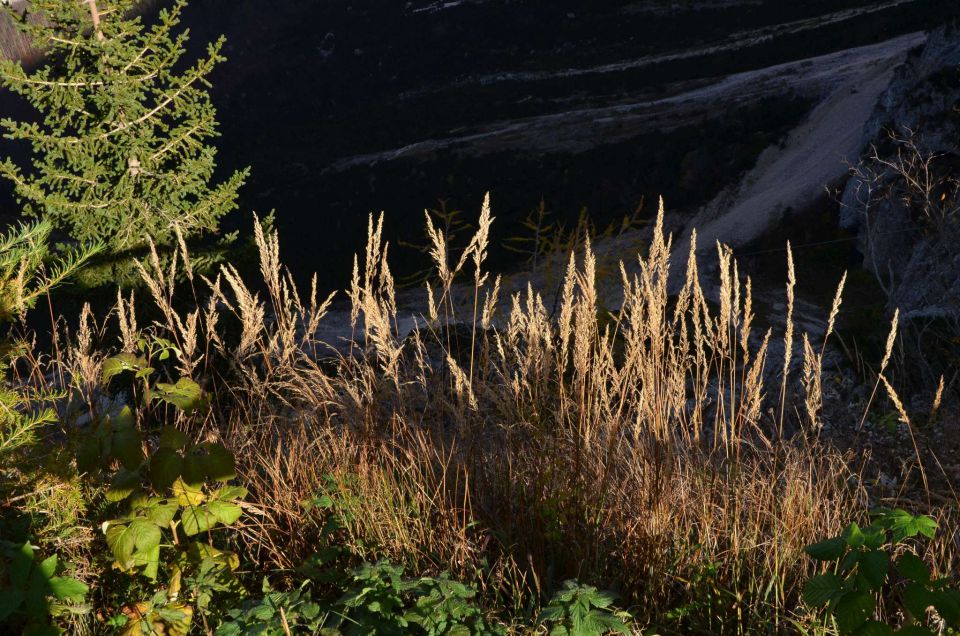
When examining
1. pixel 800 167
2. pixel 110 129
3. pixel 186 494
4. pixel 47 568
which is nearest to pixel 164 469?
pixel 186 494

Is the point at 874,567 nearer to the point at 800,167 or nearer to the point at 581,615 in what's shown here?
the point at 581,615

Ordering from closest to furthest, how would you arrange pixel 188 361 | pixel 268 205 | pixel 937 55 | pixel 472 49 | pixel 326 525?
pixel 326 525 < pixel 188 361 < pixel 937 55 < pixel 268 205 < pixel 472 49

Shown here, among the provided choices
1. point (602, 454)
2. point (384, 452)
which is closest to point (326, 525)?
point (384, 452)

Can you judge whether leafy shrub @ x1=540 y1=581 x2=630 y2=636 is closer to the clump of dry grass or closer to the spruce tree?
the clump of dry grass

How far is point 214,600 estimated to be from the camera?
2.53 metres

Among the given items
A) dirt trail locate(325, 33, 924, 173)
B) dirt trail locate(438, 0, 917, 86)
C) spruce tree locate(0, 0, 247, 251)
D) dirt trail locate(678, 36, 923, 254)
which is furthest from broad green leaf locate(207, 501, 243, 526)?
dirt trail locate(438, 0, 917, 86)

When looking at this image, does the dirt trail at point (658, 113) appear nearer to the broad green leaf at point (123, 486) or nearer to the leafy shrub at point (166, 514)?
the leafy shrub at point (166, 514)

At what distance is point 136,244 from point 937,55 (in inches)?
502

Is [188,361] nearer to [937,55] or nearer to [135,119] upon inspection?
[135,119]

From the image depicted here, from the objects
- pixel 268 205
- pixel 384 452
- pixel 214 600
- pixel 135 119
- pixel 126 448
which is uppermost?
pixel 135 119

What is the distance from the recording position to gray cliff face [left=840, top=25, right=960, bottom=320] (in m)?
8.88

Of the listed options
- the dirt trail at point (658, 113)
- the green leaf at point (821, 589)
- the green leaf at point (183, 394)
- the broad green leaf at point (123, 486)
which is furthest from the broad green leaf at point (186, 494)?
the dirt trail at point (658, 113)

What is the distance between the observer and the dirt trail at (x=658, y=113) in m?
22.8

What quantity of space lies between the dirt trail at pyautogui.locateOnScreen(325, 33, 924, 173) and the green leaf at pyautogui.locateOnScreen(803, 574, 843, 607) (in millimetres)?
22454
